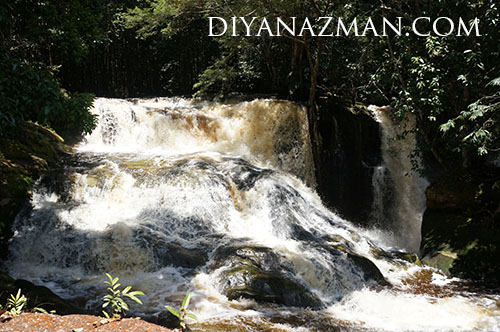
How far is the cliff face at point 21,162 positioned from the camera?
21.8 ft

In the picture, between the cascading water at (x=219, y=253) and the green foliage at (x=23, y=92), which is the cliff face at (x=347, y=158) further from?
the green foliage at (x=23, y=92)

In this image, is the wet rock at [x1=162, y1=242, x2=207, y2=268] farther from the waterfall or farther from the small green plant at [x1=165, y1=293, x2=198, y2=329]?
the waterfall

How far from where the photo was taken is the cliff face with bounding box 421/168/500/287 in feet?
23.1

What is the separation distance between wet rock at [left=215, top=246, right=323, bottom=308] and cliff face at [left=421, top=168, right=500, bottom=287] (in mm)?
3494

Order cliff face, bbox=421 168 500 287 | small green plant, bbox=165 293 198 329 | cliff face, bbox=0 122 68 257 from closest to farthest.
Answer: small green plant, bbox=165 293 198 329, cliff face, bbox=0 122 68 257, cliff face, bbox=421 168 500 287

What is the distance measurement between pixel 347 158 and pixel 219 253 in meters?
6.65

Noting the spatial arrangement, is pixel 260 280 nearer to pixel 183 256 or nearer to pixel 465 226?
pixel 183 256

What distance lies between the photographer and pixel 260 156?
11.0m

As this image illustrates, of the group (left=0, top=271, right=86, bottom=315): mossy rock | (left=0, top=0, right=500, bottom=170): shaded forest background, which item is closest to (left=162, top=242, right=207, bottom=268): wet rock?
(left=0, top=271, right=86, bottom=315): mossy rock

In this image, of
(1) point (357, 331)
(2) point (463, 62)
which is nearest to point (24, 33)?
(1) point (357, 331)

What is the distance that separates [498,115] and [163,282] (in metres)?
6.01

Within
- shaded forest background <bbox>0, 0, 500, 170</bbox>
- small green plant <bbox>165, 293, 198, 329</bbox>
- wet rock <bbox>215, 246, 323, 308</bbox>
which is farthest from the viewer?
shaded forest background <bbox>0, 0, 500, 170</bbox>

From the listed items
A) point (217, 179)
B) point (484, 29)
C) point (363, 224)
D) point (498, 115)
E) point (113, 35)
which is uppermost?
point (113, 35)

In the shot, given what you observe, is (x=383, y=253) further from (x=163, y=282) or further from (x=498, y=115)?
(x=163, y=282)
